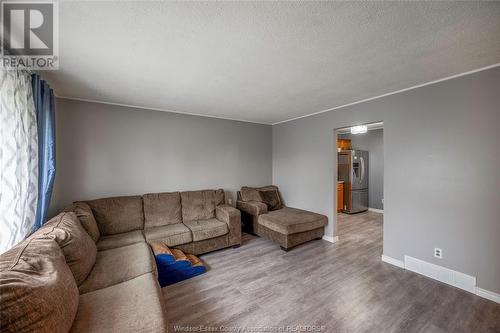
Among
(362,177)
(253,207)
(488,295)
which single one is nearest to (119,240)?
(253,207)

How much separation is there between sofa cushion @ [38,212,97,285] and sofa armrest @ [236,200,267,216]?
2.51 metres

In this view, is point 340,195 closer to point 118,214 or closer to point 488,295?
point 488,295

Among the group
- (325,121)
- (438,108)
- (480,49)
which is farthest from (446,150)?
(325,121)

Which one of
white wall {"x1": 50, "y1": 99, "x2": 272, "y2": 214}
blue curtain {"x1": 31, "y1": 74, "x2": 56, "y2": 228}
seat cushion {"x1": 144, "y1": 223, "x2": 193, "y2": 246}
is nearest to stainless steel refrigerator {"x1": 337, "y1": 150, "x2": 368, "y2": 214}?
white wall {"x1": 50, "y1": 99, "x2": 272, "y2": 214}

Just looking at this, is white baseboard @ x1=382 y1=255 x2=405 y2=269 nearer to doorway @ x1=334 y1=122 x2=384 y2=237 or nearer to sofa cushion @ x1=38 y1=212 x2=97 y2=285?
doorway @ x1=334 y1=122 x2=384 y2=237

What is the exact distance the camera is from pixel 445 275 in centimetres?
Answer: 235

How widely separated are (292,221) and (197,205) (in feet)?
5.59

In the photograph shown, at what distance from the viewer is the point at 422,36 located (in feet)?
5.08

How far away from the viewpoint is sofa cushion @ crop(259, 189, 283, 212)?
423 cm

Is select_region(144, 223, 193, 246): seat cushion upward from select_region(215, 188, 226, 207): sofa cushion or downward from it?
downward

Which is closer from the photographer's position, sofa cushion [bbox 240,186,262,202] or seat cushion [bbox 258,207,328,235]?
seat cushion [bbox 258,207,328,235]

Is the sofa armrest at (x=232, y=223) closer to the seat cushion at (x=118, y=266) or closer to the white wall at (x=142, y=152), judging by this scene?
the white wall at (x=142, y=152)

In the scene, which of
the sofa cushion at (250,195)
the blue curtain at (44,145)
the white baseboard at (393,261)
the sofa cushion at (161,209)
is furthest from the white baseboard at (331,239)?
the blue curtain at (44,145)

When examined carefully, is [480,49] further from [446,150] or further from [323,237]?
[323,237]
